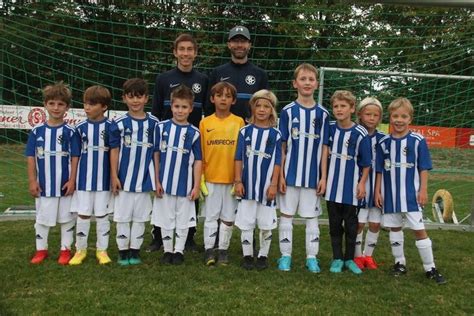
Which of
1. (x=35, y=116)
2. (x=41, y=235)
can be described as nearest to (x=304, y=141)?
(x=41, y=235)

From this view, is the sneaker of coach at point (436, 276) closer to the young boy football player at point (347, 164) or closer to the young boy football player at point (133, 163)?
the young boy football player at point (347, 164)

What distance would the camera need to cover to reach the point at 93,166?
4.00 metres

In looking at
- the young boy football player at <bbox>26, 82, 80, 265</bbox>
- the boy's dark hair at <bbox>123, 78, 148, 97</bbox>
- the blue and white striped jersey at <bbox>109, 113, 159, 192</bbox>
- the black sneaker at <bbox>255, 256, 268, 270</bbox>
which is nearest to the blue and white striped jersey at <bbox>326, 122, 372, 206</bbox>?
Result: the black sneaker at <bbox>255, 256, 268, 270</bbox>

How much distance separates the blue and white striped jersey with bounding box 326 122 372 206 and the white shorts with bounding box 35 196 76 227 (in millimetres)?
2162

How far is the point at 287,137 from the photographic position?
4.00 m

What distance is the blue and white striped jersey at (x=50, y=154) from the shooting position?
13.1 ft

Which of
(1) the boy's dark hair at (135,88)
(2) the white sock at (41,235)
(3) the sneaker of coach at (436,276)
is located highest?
(1) the boy's dark hair at (135,88)

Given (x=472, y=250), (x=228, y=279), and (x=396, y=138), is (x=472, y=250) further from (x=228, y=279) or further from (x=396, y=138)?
(x=228, y=279)

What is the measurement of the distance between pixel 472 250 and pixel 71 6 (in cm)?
652

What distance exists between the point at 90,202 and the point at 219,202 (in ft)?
3.48

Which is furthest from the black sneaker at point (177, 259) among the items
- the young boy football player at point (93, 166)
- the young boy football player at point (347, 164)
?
the young boy football player at point (347, 164)

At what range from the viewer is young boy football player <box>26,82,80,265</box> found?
3992 millimetres

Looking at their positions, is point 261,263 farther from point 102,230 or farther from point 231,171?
point 102,230

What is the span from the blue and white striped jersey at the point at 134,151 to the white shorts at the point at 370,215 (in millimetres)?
1765
